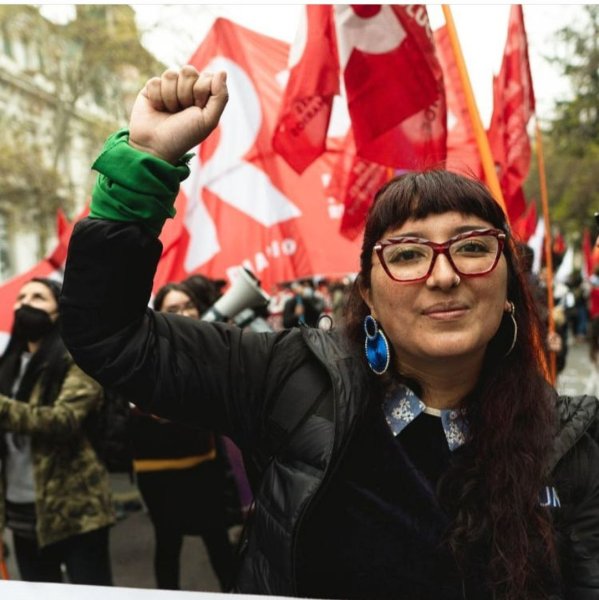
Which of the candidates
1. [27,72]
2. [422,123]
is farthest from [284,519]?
[27,72]

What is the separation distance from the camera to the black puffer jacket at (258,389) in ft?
3.97

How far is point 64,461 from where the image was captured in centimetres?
292

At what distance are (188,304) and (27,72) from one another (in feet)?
62.5

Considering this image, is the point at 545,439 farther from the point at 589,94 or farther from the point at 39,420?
the point at 589,94

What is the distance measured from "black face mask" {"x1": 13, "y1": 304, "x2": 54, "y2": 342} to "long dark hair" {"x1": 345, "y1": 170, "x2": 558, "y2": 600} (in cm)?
194

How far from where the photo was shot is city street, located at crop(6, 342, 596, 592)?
393 cm

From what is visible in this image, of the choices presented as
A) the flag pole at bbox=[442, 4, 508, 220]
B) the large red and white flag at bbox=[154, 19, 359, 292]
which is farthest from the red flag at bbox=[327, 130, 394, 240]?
the flag pole at bbox=[442, 4, 508, 220]

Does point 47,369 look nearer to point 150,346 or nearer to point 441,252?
point 150,346

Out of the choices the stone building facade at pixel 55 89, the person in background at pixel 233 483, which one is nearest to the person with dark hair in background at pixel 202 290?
the person in background at pixel 233 483

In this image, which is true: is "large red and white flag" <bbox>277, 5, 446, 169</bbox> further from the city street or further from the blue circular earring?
the blue circular earring

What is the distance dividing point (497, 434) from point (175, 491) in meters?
2.25

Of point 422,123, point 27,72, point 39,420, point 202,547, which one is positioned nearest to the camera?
point 39,420

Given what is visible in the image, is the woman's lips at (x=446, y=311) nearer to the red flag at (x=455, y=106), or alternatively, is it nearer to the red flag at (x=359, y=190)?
the red flag at (x=359, y=190)

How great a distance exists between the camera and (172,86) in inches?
46.6
